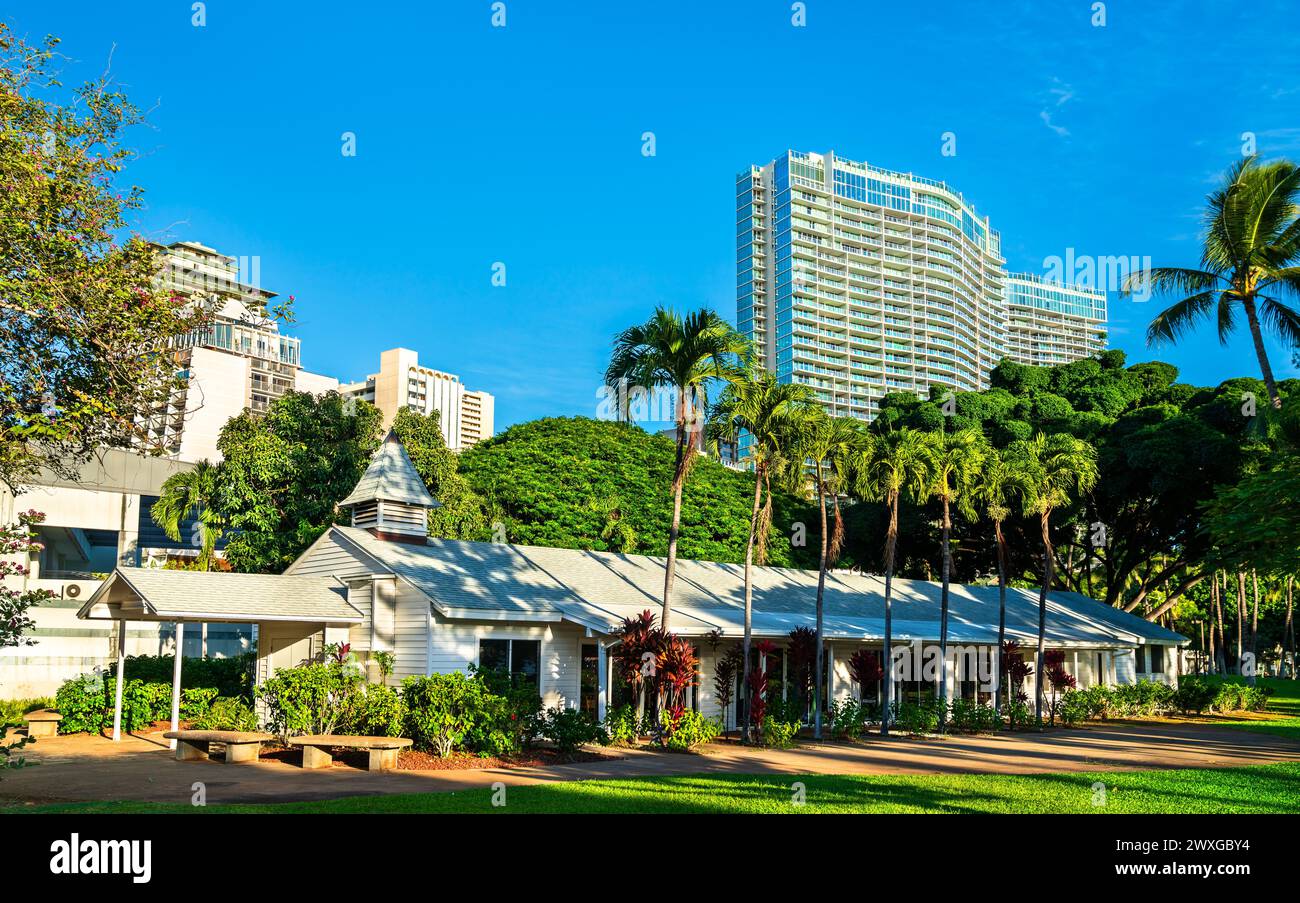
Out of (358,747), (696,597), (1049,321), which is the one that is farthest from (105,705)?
(1049,321)

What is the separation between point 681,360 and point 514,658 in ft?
23.4

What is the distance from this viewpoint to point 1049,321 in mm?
186750

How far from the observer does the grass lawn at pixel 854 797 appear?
11.6 meters

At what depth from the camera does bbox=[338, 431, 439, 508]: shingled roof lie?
24.3 meters

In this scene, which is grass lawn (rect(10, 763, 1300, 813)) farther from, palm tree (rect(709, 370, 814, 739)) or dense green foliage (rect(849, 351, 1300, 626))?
dense green foliage (rect(849, 351, 1300, 626))

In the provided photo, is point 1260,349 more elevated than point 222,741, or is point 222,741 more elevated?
point 1260,349

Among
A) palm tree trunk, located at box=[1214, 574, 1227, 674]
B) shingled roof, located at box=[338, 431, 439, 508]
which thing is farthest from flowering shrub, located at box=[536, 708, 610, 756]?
palm tree trunk, located at box=[1214, 574, 1227, 674]

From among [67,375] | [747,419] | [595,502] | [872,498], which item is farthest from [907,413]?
[67,375]

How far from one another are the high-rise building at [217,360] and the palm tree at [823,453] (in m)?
11.4

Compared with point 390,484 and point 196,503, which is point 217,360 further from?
point 390,484

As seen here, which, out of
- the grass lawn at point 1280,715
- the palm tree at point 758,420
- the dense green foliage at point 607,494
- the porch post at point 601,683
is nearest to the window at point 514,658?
the porch post at point 601,683

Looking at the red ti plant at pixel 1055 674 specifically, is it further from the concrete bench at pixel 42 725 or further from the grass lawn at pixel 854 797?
the concrete bench at pixel 42 725

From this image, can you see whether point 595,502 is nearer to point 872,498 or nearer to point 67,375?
point 872,498
